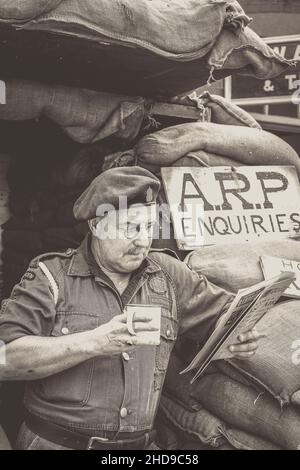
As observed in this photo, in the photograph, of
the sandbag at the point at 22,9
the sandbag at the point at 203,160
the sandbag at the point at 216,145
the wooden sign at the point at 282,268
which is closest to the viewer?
the sandbag at the point at 22,9

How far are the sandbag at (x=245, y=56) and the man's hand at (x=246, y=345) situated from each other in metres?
1.22

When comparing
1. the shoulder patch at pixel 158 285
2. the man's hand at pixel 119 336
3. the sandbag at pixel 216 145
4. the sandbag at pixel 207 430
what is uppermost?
the sandbag at pixel 216 145

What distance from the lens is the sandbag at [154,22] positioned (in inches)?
97.5

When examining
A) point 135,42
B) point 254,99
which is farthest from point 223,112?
point 135,42

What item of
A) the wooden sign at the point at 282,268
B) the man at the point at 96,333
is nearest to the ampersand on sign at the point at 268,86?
the wooden sign at the point at 282,268

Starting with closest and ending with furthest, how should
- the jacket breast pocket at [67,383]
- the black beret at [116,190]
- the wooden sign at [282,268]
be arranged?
the jacket breast pocket at [67,383] → the black beret at [116,190] → the wooden sign at [282,268]

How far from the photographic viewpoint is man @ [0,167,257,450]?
2.34 metres

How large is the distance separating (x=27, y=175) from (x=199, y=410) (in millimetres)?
1336

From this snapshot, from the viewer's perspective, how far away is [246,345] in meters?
2.74

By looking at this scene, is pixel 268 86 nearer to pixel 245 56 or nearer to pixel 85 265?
pixel 245 56

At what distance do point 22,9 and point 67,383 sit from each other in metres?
1.35

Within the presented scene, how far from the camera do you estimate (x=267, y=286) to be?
2518mm

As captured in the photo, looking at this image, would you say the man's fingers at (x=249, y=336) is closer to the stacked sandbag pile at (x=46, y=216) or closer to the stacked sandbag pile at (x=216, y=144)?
the stacked sandbag pile at (x=46, y=216)

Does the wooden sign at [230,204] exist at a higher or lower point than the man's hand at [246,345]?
higher
